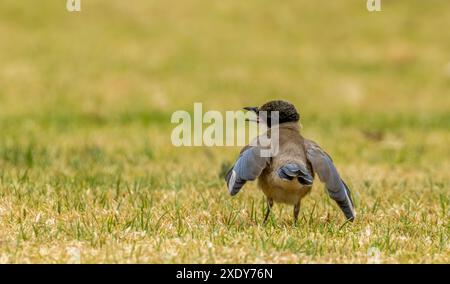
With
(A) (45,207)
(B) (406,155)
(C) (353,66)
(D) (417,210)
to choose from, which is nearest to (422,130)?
(B) (406,155)

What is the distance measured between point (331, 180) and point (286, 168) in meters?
0.45

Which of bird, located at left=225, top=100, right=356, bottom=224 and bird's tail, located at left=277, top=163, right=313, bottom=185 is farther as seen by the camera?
bird, located at left=225, top=100, right=356, bottom=224

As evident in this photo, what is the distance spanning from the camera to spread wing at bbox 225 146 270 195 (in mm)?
6969

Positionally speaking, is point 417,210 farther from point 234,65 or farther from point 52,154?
point 234,65

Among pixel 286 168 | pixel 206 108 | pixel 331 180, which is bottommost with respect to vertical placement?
pixel 331 180

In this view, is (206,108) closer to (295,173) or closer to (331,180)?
(331,180)

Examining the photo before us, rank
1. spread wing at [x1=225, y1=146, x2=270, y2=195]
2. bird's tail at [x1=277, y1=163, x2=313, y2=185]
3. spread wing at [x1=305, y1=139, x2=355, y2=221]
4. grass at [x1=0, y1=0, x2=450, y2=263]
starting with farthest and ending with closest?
spread wing at [x1=305, y1=139, x2=355, y2=221] → spread wing at [x1=225, y1=146, x2=270, y2=195] → bird's tail at [x1=277, y1=163, x2=313, y2=185] → grass at [x1=0, y1=0, x2=450, y2=263]

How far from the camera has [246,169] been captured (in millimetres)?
7023

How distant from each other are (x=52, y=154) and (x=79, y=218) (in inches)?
217

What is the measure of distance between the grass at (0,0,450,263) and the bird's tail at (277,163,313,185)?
0.42 m

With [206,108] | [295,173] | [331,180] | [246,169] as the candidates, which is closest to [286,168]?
[295,173]

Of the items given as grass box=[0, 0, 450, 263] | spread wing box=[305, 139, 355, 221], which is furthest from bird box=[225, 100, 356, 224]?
grass box=[0, 0, 450, 263]

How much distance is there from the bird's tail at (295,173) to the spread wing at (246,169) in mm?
200

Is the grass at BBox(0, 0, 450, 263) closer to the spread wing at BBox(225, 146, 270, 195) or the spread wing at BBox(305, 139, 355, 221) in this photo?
the spread wing at BBox(305, 139, 355, 221)
